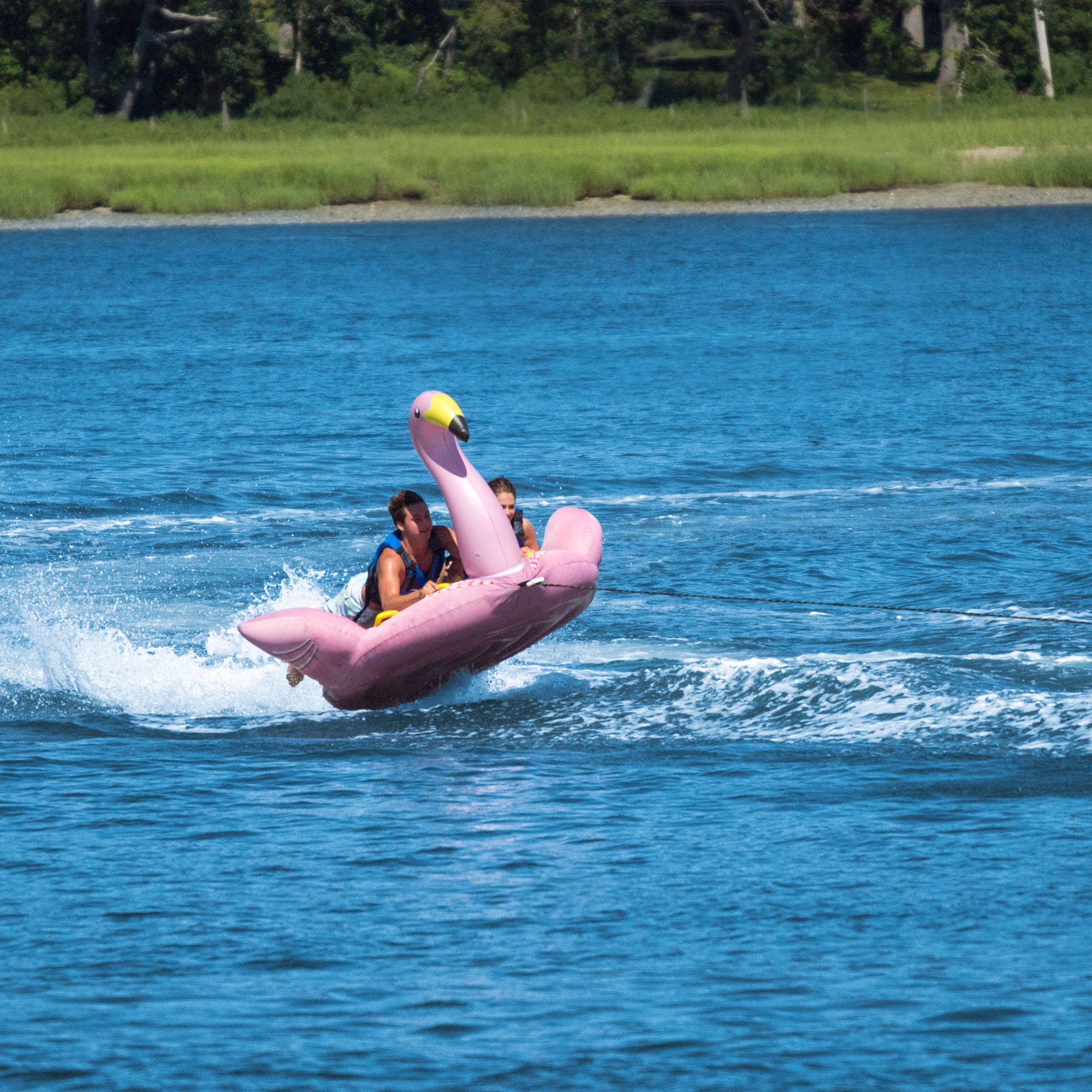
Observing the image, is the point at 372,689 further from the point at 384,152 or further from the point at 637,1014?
the point at 384,152

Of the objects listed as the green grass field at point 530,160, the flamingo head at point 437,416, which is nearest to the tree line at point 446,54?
the green grass field at point 530,160

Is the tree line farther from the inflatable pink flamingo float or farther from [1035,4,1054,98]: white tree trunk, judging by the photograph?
the inflatable pink flamingo float

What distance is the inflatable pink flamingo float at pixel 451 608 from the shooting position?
948 cm

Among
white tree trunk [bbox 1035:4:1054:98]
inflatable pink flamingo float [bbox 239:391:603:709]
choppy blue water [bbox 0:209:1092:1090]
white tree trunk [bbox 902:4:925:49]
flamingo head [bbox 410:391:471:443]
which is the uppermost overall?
white tree trunk [bbox 902:4:925:49]

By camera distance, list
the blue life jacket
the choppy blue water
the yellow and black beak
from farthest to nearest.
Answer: the blue life jacket
the yellow and black beak
the choppy blue water

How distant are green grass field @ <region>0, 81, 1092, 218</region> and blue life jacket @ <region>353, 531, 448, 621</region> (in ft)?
123

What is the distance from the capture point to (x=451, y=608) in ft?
31.0

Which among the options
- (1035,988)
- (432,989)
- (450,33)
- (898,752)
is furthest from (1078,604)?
(450,33)

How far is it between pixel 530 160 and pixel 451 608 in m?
40.5

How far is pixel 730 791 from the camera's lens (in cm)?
871

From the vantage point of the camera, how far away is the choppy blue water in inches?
253

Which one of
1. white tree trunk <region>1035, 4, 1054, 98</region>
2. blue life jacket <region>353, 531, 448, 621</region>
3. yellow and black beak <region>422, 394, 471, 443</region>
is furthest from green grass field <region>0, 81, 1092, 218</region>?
yellow and black beak <region>422, 394, 471, 443</region>

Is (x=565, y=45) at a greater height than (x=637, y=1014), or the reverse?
(x=565, y=45)

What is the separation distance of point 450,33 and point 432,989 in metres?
59.8
